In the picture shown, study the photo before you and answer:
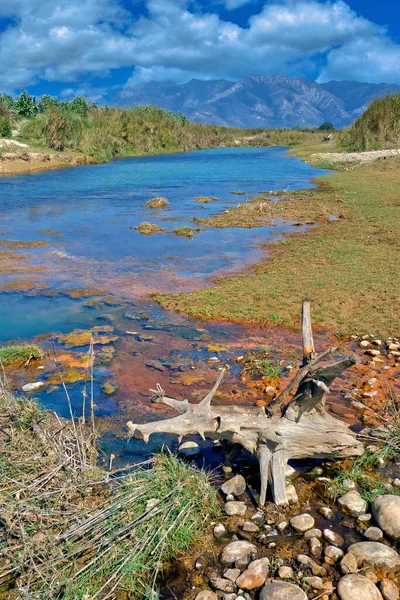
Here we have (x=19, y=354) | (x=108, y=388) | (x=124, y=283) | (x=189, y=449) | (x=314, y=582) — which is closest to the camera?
(x=314, y=582)

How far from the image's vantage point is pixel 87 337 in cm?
932

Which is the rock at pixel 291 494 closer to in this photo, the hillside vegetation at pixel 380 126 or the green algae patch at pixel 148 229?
the green algae patch at pixel 148 229

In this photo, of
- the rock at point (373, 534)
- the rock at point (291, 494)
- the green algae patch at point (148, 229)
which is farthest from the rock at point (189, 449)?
the green algae patch at point (148, 229)

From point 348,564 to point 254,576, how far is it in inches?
30.8

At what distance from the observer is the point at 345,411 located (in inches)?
265

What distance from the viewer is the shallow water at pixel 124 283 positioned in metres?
7.61

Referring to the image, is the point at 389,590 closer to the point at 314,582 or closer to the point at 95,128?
the point at 314,582

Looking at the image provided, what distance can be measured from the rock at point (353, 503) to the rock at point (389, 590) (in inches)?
34.0

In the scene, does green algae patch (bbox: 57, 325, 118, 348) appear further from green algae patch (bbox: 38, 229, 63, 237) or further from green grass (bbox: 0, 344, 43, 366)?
green algae patch (bbox: 38, 229, 63, 237)

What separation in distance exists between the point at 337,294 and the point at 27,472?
26.0ft

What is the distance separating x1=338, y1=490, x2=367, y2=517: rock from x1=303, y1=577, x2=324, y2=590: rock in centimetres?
98

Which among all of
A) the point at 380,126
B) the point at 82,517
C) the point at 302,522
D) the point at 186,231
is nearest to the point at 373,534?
the point at 302,522

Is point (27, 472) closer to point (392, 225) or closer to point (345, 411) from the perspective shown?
point (345, 411)

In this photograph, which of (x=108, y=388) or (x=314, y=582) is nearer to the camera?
(x=314, y=582)
